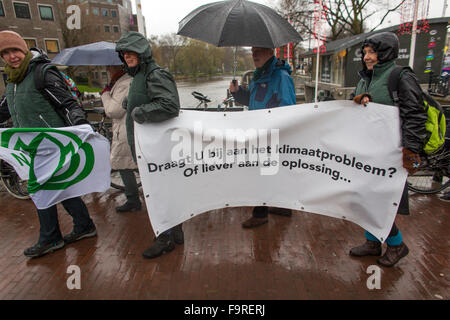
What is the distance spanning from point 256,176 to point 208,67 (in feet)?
275

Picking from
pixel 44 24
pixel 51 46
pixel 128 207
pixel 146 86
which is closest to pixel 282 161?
pixel 146 86

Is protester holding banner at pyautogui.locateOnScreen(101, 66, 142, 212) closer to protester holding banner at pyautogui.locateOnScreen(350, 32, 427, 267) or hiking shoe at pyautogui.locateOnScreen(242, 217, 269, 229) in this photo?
hiking shoe at pyautogui.locateOnScreen(242, 217, 269, 229)

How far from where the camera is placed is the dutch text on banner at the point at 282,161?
262cm

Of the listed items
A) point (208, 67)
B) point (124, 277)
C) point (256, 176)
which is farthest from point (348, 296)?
point (208, 67)

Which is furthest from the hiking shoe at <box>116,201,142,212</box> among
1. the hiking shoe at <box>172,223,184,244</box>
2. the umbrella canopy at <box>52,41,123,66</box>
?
the umbrella canopy at <box>52,41,123,66</box>

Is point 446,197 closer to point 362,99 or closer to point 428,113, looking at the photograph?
point 428,113

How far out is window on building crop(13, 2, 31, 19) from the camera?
34531 mm

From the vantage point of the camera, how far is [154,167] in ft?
8.97

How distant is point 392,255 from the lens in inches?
113

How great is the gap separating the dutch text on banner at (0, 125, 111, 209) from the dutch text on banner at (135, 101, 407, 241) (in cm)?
76

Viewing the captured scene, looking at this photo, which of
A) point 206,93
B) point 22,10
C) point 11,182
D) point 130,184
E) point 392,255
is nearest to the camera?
point 392,255

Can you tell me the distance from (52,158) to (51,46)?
143 feet

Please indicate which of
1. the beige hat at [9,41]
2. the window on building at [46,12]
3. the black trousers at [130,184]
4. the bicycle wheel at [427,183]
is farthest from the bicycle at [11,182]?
the window on building at [46,12]
